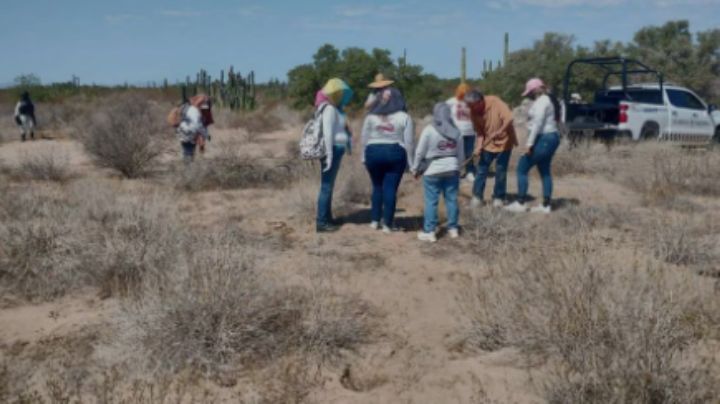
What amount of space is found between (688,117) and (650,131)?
114 cm

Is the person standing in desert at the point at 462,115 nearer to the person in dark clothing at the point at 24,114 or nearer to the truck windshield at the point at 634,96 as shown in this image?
the truck windshield at the point at 634,96

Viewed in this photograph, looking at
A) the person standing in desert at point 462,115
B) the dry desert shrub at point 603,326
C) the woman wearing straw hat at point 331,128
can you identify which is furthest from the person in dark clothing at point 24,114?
the dry desert shrub at point 603,326

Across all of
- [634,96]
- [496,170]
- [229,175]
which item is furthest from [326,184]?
[634,96]

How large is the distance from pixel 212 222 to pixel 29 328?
2.99 meters

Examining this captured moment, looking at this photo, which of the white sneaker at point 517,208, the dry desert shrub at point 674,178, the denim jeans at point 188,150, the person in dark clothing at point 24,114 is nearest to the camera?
the white sneaker at point 517,208

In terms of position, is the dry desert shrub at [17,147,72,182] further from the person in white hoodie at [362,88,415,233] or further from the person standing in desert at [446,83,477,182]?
the person standing in desert at [446,83,477,182]

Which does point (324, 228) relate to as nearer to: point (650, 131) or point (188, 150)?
point (188, 150)

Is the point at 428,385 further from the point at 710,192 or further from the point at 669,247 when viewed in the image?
the point at 710,192

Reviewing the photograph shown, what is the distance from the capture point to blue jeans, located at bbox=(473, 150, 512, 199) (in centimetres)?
754

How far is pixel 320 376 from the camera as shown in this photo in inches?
145

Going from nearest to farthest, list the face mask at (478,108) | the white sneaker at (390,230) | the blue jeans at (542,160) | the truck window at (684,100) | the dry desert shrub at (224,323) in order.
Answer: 1. the dry desert shrub at (224,323)
2. the white sneaker at (390,230)
3. the blue jeans at (542,160)
4. the face mask at (478,108)
5. the truck window at (684,100)

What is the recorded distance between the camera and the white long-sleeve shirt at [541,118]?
277 inches

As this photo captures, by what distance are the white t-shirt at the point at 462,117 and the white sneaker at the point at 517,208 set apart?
1239mm

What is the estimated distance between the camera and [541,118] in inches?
278
